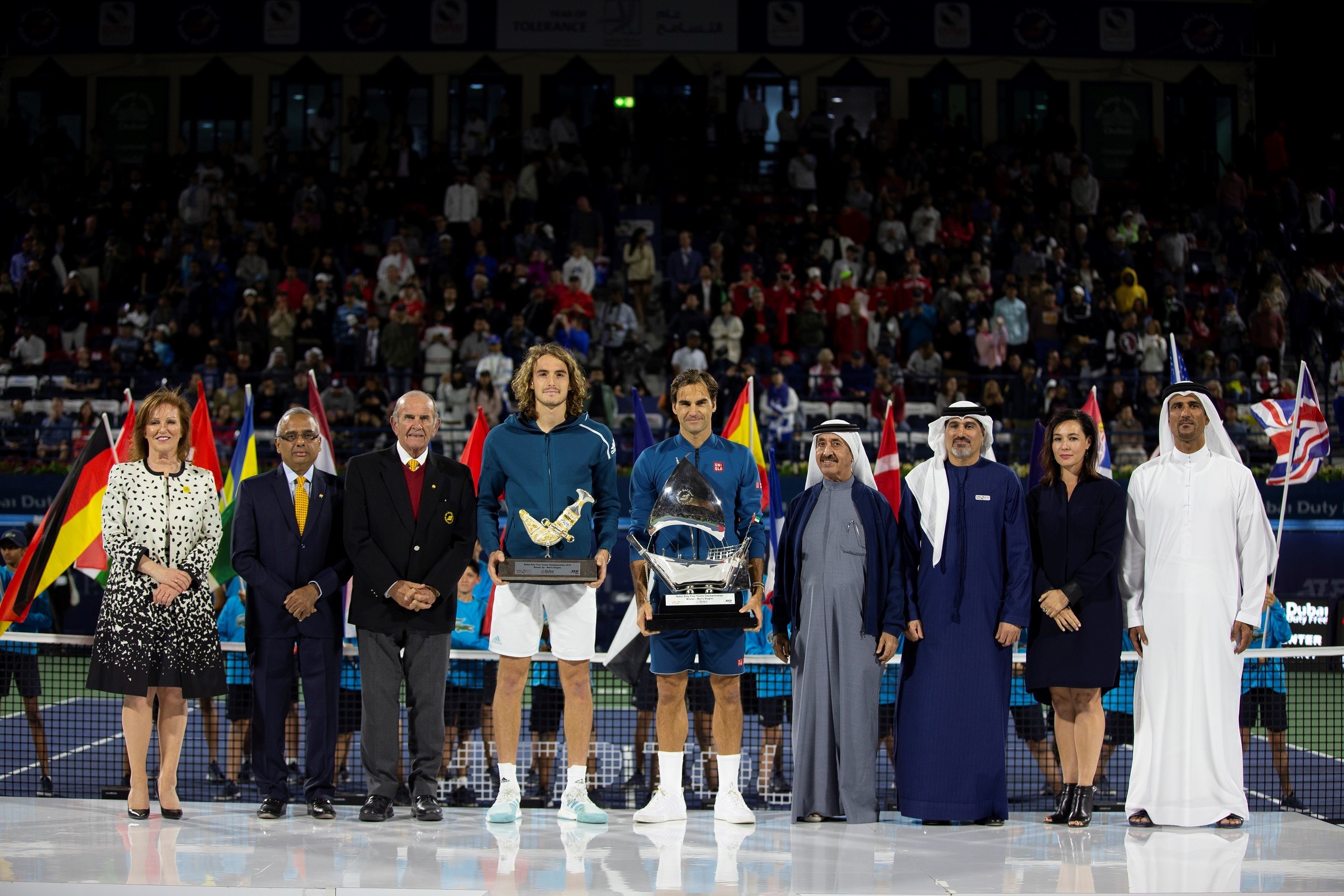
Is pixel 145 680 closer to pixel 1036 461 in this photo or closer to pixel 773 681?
pixel 773 681

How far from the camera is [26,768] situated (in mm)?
8383

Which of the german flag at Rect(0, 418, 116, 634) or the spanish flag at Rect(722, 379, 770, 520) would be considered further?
the spanish flag at Rect(722, 379, 770, 520)

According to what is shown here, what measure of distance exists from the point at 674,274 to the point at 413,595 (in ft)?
46.4

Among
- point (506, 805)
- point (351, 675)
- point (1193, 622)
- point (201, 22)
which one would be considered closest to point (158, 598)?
point (506, 805)

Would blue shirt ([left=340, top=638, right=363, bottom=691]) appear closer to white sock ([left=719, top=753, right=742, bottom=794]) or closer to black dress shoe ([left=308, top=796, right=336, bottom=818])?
black dress shoe ([left=308, top=796, right=336, bottom=818])

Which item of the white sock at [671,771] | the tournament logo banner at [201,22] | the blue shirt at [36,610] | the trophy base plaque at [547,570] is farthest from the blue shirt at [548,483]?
the tournament logo banner at [201,22]

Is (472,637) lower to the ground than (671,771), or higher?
higher

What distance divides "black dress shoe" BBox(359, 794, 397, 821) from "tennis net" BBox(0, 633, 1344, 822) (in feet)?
3.23

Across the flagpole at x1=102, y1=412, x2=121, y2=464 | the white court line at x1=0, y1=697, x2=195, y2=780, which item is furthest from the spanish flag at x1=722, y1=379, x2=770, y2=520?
the white court line at x1=0, y1=697, x2=195, y2=780

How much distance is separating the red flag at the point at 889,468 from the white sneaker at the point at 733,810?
3709 millimetres

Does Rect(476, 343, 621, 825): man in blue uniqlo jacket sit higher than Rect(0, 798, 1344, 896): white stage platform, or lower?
higher

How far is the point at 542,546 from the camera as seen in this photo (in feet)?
21.6

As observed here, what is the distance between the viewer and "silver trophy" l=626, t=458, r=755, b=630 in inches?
255

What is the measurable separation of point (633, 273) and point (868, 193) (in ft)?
17.0
